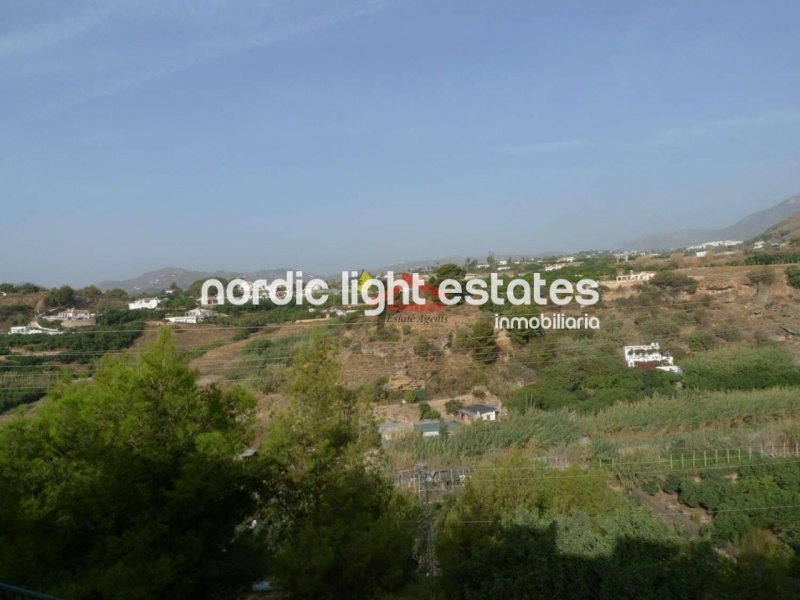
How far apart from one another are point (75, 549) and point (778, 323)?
2229 centimetres

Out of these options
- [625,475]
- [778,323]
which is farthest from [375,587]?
[778,323]

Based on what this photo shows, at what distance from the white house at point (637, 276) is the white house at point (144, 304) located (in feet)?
64.1

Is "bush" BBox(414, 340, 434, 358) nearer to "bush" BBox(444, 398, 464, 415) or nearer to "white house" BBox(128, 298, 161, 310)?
"bush" BBox(444, 398, 464, 415)

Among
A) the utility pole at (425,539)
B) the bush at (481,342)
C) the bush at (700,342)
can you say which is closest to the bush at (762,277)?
the bush at (700,342)

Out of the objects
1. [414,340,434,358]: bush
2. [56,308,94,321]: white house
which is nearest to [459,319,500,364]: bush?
[414,340,434,358]: bush

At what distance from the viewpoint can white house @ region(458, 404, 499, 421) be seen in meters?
14.4

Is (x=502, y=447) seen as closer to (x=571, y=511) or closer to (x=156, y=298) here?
(x=571, y=511)

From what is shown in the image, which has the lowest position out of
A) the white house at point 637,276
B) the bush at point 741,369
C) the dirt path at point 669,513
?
the dirt path at point 669,513

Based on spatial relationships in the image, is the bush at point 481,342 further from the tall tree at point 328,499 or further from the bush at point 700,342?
the tall tree at point 328,499

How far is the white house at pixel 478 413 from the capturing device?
47.1 feet

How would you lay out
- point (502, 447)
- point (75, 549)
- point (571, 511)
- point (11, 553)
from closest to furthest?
1. point (11, 553)
2. point (75, 549)
3. point (571, 511)
4. point (502, 447)

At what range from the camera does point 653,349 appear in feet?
60.7

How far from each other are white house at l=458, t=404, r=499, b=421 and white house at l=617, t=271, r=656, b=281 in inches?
499

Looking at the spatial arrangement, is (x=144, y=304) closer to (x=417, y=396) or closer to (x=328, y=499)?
(x=417, y=396)
